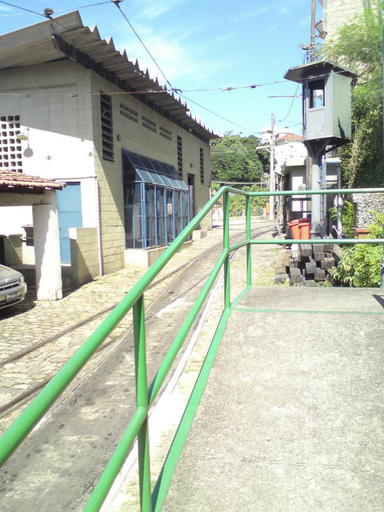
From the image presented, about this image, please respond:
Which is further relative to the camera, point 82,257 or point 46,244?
point 82,257

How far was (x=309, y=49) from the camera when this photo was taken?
20.7 metres

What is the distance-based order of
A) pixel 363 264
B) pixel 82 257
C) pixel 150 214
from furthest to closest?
pixel 150 214, pixel 82 257, pixel 363 264

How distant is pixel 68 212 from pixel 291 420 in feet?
40.9

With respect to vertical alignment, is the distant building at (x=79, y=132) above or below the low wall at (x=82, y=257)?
above

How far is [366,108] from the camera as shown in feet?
56.0

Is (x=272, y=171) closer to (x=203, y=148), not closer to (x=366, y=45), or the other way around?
(x=203, y=148)

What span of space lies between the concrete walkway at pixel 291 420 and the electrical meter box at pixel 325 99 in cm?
959

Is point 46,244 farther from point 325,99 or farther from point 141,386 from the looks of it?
point 141,386

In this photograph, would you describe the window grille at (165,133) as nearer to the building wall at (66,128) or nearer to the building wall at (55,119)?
the building wall at (66,128)

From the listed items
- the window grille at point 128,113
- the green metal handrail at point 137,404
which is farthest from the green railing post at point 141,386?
the window grille at point 128,113

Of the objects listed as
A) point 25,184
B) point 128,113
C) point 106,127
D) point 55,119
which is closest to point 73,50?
point 55,119

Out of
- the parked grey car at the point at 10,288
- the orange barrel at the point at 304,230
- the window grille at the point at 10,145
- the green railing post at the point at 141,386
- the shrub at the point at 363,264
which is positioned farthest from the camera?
the window grille at the point at 10,145

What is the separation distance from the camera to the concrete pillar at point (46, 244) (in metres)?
11.3

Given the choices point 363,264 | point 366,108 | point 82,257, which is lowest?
point 82,257
